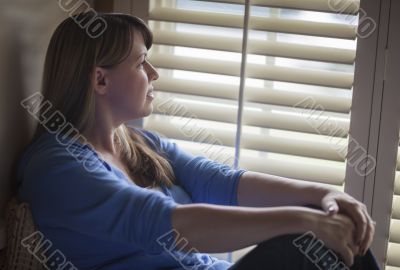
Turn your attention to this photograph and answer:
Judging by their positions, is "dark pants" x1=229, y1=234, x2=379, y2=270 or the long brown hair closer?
"dark pants" x1=229, y1=234, x2=379, y2=270

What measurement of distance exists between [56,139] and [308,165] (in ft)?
2.05

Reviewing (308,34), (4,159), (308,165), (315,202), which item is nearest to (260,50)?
(308,34)

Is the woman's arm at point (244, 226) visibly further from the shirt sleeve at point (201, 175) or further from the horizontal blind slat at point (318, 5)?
the horizontal blind slat at point (318, 5)

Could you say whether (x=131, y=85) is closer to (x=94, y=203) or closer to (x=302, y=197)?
(x=94, y=203)

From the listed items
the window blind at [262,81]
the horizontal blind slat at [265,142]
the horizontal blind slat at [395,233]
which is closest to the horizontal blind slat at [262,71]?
the window blind at [262,81]

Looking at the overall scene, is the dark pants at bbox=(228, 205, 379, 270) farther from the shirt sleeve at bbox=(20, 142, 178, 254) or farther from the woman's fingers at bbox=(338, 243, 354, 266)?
the shirt sleeve at bbox=(20, 142, 178, 254)

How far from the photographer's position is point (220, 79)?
148 centimetres

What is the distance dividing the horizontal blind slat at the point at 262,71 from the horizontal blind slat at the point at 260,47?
0.03 metres

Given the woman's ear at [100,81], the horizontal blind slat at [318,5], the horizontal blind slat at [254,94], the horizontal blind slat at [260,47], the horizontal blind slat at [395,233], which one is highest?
the horizontal blind slat at [318,5]

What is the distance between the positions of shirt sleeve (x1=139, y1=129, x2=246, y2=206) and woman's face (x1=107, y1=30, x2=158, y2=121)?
0.18m

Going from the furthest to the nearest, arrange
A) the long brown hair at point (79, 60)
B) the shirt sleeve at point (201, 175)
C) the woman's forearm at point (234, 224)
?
the shirt sleeve at point (201, 175), the long brown hair at point (79, 60), the woman's forearm at point (234, 224)

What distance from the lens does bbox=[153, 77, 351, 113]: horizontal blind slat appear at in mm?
1403

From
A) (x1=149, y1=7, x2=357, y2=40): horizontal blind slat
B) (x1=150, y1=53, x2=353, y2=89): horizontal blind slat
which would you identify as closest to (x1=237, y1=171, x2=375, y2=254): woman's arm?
(x1=150, y1=53, x2=353, y2=89): horizontal blind slat

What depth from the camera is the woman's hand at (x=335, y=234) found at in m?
1.06
